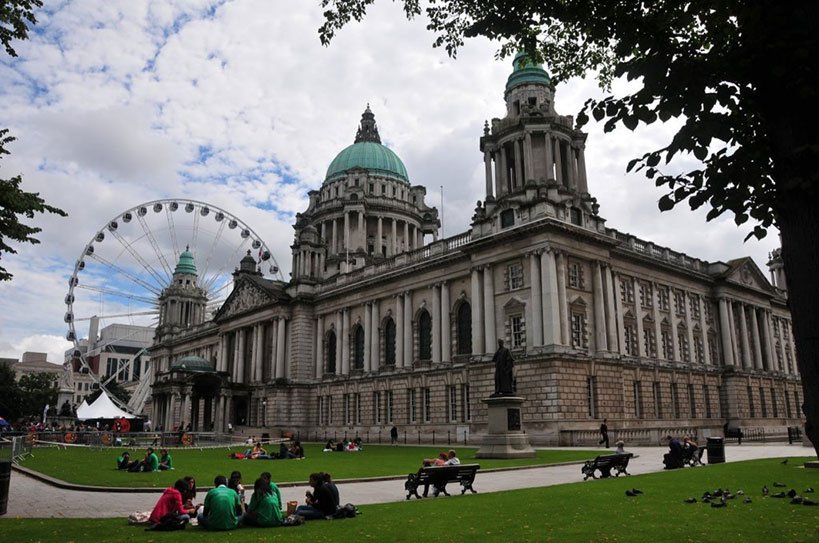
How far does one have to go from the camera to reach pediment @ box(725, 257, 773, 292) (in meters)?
62.5

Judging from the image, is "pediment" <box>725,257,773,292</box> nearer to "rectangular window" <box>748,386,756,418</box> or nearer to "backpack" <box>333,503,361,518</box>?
"rectangular window" <box>748,386,756,418</box>

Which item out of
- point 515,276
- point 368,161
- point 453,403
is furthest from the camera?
point 368,161

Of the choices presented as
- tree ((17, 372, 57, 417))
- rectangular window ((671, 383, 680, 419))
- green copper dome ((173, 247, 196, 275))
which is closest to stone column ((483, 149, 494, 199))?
rectangular window ((671, 383, 680, 419))

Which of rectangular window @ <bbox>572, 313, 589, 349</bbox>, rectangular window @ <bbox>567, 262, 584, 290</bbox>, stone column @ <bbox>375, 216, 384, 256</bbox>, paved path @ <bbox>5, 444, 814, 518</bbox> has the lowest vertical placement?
paved path @ <bbox>5, 444, 814, 518</bbox>

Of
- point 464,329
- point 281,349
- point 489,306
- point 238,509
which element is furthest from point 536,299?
point 238,509

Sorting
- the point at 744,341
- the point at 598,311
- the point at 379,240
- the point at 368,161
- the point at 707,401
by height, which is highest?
the point at 368,161

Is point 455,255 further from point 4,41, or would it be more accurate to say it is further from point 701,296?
point 4,41

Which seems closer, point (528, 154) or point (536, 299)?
point (536, 299)

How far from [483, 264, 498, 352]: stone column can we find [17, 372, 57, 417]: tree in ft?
283

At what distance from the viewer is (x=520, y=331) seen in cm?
4541

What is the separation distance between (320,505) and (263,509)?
138cm

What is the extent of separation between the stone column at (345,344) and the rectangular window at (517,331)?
70.8ft

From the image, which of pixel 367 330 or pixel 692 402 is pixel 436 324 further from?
pixel 692 402

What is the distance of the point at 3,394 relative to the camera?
3866 inches
